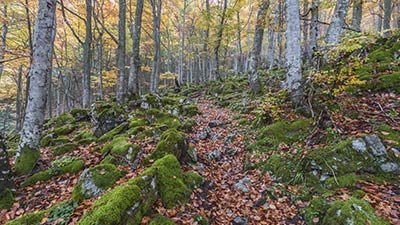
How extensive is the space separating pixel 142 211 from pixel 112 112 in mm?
5267

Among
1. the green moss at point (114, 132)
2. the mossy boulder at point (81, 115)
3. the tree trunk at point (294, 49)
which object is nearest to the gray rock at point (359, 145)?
the tree trunk at point (294, 49)

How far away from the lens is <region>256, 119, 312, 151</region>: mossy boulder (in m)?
5.06

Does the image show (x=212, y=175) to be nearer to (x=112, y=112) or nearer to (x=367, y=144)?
(x=367, y=144)

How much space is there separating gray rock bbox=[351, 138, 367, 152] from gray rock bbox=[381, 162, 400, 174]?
36cm

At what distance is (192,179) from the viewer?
404 cm

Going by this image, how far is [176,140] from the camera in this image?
15.1ft

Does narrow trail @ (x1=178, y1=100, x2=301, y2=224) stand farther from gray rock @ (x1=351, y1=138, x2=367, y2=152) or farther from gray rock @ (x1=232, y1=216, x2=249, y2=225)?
gray rock @ (x1=351, y1=138, x2=367, y2=152)

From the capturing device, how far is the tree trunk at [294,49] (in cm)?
556

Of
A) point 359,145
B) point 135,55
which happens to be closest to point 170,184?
point 359,145

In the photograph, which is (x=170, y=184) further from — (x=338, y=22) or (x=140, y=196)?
(x=338, y=22)

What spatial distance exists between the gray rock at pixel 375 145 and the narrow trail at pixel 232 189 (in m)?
1.84

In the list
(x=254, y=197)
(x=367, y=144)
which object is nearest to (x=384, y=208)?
(x=367, y=144)

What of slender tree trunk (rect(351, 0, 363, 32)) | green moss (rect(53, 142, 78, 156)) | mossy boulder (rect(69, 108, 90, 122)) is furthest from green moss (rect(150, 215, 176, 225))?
slender tree trunk (rect(351, 0, 363, 32))

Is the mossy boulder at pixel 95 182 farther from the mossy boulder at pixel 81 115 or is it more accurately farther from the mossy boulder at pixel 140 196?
the mossy boulder at pixel 81 115
